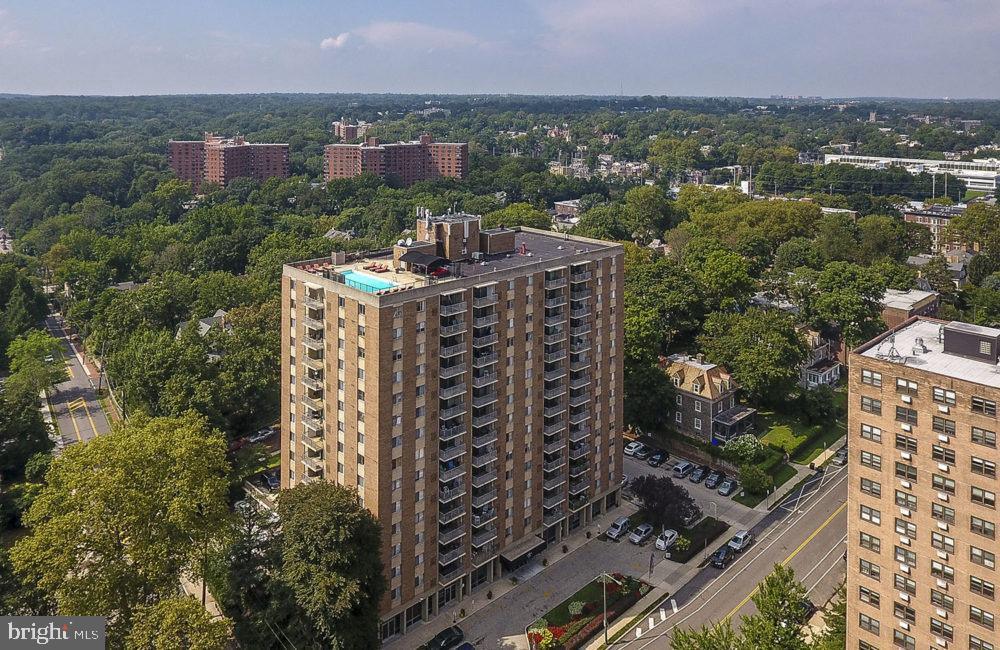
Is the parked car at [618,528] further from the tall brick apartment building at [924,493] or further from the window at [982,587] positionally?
the window at [982,587]

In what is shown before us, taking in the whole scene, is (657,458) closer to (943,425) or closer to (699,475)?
(699,475)

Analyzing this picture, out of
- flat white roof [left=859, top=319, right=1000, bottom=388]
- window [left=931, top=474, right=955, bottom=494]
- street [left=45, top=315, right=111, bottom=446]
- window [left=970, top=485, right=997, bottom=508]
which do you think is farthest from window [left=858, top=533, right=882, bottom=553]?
street [left=45, top=315, right=111, bottom=446]

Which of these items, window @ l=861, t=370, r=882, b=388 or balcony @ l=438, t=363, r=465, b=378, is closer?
window @ l=861, t=370, r=882, b=388

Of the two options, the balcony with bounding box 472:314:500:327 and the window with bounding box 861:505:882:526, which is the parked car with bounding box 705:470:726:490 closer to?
the window with bounding box 861:505:882:526

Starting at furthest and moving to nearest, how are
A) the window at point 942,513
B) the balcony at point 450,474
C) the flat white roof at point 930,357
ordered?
1. the balcony at point 450,474
2. the flat white roof at point 930,357
3. the window at point 942,513

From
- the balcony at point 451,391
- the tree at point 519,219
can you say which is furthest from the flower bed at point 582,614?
the tree at point 519,219

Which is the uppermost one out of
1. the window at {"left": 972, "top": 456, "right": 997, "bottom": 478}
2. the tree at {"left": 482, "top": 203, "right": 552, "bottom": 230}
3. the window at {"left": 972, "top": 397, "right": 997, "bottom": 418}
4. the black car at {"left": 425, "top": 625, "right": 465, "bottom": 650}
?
the tree at {"left": 482, "top": 203, "right": 552, "bottom": 230}

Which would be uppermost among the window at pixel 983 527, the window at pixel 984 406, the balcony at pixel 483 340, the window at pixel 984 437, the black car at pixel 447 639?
the balcony at pixel 483 340
